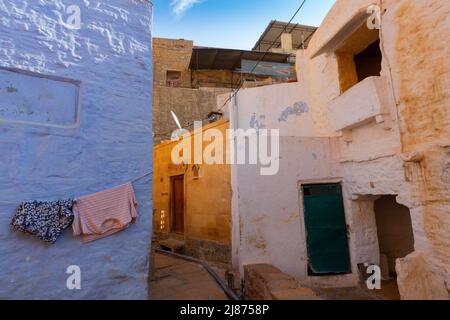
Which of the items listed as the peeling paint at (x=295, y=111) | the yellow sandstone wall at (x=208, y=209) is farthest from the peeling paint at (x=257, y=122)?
the yellow sandstone wall at (x=208, y=209)

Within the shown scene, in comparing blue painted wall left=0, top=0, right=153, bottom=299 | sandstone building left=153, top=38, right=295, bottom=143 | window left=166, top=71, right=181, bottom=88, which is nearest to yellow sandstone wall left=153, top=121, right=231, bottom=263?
blue painted wall left=0, top=0, right=153, bottom=299

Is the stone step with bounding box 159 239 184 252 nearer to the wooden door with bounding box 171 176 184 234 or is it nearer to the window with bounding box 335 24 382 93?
the wooden door with bounding box 171 176 184 234

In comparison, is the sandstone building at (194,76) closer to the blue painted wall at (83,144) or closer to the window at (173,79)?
the window at (173,79)

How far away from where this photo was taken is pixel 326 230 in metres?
6.67

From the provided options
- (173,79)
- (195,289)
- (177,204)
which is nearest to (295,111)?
(195,289)

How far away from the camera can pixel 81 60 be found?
3908mm

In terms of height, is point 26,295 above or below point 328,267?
above

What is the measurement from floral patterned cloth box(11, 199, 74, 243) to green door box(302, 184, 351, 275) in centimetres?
513

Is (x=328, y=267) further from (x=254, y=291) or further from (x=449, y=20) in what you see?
(x=449, y=20)

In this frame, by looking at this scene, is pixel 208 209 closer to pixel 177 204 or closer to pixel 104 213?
pixel 177 204

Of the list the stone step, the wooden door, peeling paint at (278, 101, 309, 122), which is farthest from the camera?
the wooden door

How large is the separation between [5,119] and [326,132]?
20.6ft

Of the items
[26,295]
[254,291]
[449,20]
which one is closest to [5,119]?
[26,295]

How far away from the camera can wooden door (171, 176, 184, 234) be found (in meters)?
9.50
